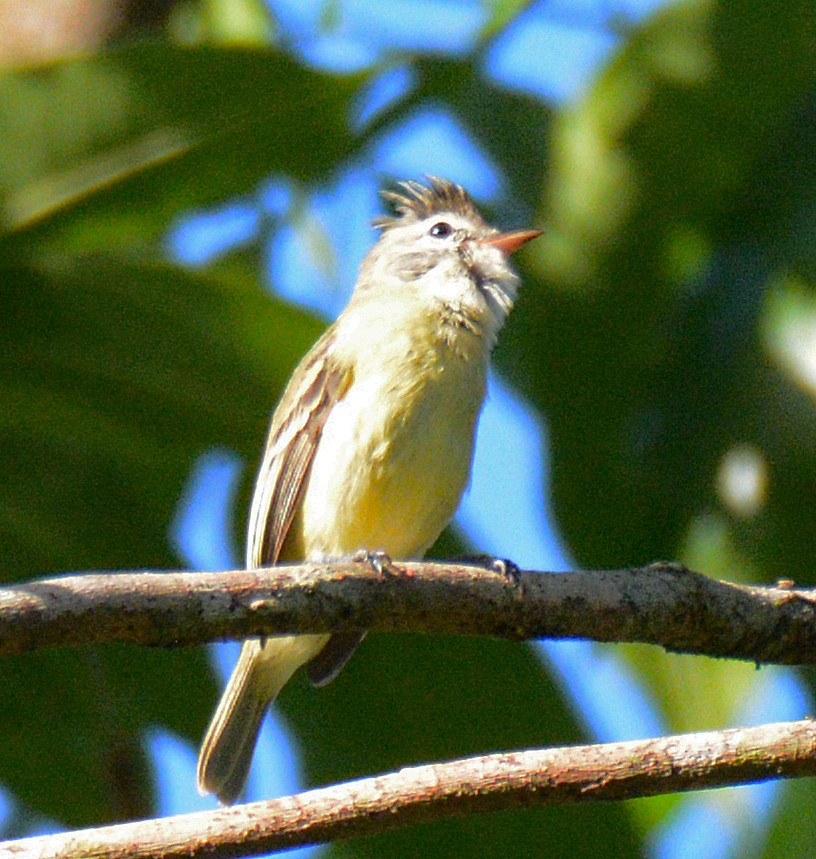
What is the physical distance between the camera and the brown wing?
4.16 meters

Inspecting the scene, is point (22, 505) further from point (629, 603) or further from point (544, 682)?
point (629, 603)

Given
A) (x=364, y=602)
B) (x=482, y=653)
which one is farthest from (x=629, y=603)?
(x=482, y=653)

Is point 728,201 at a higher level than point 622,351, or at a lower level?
higher

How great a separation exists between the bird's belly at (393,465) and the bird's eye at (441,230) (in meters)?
1.04

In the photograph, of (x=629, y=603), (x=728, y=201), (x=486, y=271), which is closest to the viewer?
(x=629, y=603)

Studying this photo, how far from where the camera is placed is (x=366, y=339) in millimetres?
4281

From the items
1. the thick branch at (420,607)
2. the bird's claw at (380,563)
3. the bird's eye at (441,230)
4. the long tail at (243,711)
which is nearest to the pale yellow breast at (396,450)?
the long tail at (243,711)

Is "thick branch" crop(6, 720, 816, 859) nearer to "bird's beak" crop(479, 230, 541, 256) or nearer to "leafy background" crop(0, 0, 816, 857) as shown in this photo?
"leafy background" crop(0, 0, 816, 857)

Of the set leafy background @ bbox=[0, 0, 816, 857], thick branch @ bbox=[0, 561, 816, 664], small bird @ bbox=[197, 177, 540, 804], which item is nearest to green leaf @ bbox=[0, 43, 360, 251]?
leafy background @ bbox=[0, 0, 816, 857]

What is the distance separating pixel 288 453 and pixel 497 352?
76cm

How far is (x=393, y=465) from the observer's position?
4004mm

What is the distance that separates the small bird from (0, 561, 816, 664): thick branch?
3.91 feet

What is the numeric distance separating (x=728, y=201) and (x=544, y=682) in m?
1.45

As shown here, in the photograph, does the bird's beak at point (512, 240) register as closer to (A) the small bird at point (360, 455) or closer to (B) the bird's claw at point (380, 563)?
(A) the small bird at point (360, 455)
